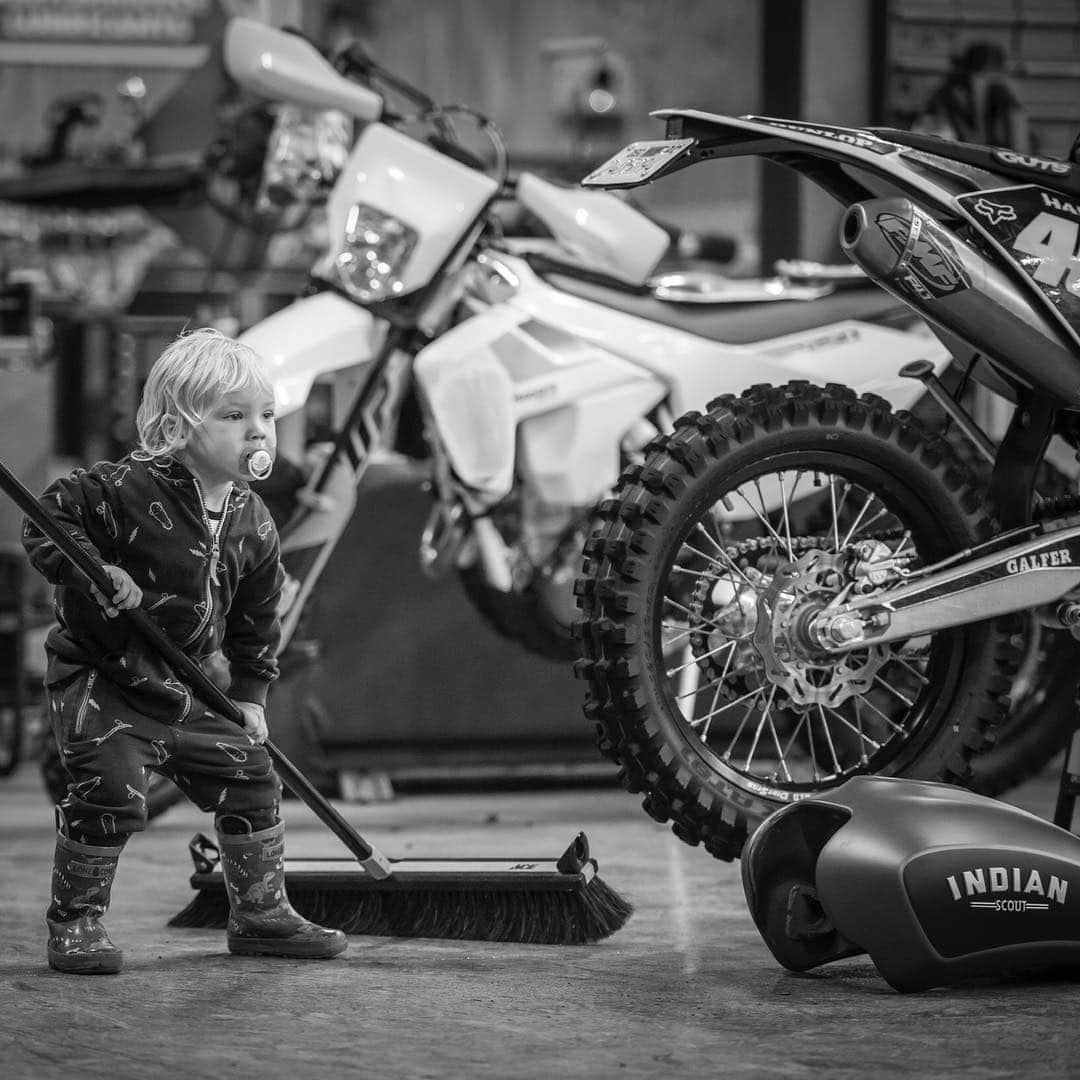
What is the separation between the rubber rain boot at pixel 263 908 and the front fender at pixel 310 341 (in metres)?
0.97

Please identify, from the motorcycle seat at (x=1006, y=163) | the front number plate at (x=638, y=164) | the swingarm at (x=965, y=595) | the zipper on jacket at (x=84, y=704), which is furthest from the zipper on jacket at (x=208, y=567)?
the motorcycle seat at (x=1006, y=163)

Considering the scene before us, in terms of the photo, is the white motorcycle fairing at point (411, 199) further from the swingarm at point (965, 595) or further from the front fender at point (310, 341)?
the swingarm at point (965, 595)

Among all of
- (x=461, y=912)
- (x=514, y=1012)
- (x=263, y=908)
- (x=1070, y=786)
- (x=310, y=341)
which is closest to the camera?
(x=514, y=1012)

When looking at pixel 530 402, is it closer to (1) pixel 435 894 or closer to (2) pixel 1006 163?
(2) pixel 1006 163

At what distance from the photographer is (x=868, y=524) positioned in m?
2.71

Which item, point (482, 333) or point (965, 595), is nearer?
point (965, 595)

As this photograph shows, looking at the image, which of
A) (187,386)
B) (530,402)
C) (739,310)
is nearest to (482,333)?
(530,402)

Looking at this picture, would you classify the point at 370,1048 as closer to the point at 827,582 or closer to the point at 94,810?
the point at 94,810

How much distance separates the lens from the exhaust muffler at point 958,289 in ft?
8.17

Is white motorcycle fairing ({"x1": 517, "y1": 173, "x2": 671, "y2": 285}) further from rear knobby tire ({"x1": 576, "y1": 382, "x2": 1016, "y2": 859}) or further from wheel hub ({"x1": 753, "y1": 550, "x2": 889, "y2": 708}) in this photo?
wheel hub ({"x1": 753, "y1": 550, "x2": 889, "y2": 708})

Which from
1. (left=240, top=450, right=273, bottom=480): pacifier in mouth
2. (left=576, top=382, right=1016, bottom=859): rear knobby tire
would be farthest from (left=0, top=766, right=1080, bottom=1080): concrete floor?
(left=240, top=450, right=273, bottom=480): pacifier in mouth

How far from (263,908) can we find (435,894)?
240mm

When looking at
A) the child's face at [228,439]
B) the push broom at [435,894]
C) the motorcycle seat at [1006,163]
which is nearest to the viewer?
the child's face at [228,439]

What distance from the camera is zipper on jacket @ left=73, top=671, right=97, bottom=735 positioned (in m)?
2.24
